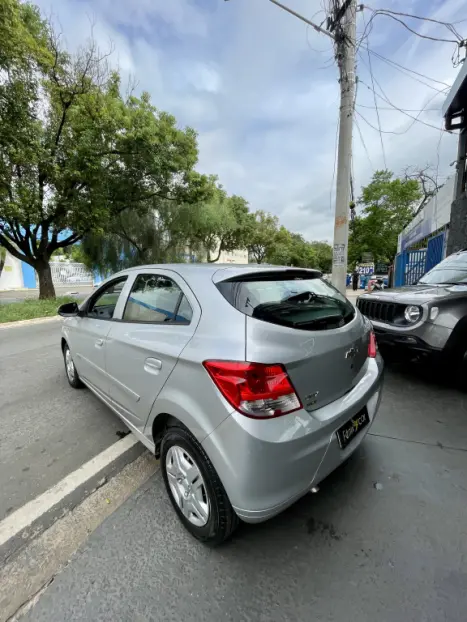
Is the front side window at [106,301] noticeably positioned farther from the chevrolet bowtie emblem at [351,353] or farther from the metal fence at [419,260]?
the metal fence at [419,260]

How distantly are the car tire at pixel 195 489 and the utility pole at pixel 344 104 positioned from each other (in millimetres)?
5731

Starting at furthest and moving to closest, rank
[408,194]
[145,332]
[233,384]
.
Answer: [408,194] < [145,332] < [233,384]

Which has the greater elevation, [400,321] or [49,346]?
[400,321]

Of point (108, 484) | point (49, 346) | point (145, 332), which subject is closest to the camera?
point (145, 332)

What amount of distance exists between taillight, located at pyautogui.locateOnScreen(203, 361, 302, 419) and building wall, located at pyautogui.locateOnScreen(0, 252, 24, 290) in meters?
36.0

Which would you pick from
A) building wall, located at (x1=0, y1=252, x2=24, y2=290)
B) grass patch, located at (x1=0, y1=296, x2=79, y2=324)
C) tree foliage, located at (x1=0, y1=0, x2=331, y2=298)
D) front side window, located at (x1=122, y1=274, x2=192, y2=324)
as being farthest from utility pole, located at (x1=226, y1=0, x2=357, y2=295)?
building wall, located at (x1=0, y1=252, x2=24, y2=290)

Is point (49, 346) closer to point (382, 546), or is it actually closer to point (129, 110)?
point (382, 546)

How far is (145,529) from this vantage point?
6.16 ft

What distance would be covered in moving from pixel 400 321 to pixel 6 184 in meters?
12.8

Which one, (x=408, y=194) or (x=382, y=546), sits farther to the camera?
(x=408, y=194)

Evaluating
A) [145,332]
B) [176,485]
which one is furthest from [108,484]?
[145,332]

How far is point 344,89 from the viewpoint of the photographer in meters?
6.26

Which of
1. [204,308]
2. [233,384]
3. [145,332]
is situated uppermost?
[204,308]

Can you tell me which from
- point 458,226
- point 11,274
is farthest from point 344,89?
point 11,274
